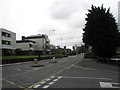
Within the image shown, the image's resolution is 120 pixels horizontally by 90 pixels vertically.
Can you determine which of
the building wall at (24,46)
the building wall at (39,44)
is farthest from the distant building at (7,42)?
the building wall at (39,44)

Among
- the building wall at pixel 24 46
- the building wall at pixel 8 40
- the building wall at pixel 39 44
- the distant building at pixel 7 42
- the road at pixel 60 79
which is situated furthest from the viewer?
the building wall at pixel 39 44

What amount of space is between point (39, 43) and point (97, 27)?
83.6 metres

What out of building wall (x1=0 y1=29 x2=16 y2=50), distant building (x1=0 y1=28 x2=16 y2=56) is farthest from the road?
distant building (x1=0 y1=28 x2=16 y2=56)

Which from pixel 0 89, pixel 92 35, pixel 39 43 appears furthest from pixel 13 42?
pixel 0 89

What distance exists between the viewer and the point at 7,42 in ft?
240

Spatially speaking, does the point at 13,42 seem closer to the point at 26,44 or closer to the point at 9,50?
the point at 9,50

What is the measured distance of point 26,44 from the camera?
97.3 metres

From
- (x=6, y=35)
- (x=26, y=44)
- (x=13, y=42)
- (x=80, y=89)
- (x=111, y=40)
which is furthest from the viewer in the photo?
(x=26, y=44)

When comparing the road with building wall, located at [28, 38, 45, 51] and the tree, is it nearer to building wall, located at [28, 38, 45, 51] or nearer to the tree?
the tree

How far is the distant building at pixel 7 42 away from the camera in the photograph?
67.3 metres

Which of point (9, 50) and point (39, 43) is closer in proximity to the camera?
point (9, 50)

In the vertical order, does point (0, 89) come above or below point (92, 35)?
below

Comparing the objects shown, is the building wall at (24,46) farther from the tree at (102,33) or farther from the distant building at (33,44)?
the tree at (102,33)

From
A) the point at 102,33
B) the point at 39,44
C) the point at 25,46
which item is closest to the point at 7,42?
the point at 25,46
